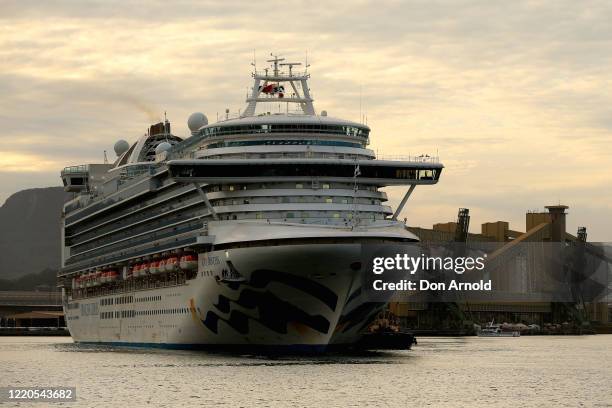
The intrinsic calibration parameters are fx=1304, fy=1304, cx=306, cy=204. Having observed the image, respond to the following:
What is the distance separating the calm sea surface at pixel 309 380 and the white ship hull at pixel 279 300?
54.6 inches

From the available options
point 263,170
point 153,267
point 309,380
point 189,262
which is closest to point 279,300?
point 263,170

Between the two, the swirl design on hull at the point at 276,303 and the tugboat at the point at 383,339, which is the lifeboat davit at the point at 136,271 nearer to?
the swirl design on hull at the point at 276,303

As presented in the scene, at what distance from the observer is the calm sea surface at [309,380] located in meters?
50.1

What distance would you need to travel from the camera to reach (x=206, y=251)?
6888 cm

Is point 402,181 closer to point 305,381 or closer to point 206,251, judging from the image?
point 206,251

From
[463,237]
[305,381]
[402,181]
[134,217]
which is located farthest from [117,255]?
[463,237]

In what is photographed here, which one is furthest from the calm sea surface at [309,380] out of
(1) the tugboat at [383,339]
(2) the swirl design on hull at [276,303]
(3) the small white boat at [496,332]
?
(3) the small white boat at [496,332]

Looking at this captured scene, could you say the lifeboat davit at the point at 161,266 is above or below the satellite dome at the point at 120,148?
below

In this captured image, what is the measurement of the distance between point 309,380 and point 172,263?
18667 millimetres

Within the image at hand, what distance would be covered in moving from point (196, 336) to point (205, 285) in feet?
12.1

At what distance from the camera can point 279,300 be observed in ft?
213

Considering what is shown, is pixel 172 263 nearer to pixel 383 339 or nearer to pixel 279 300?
pixel 279 300

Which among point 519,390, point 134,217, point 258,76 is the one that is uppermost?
point 258,76

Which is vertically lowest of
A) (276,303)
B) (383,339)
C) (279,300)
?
(383,339)
